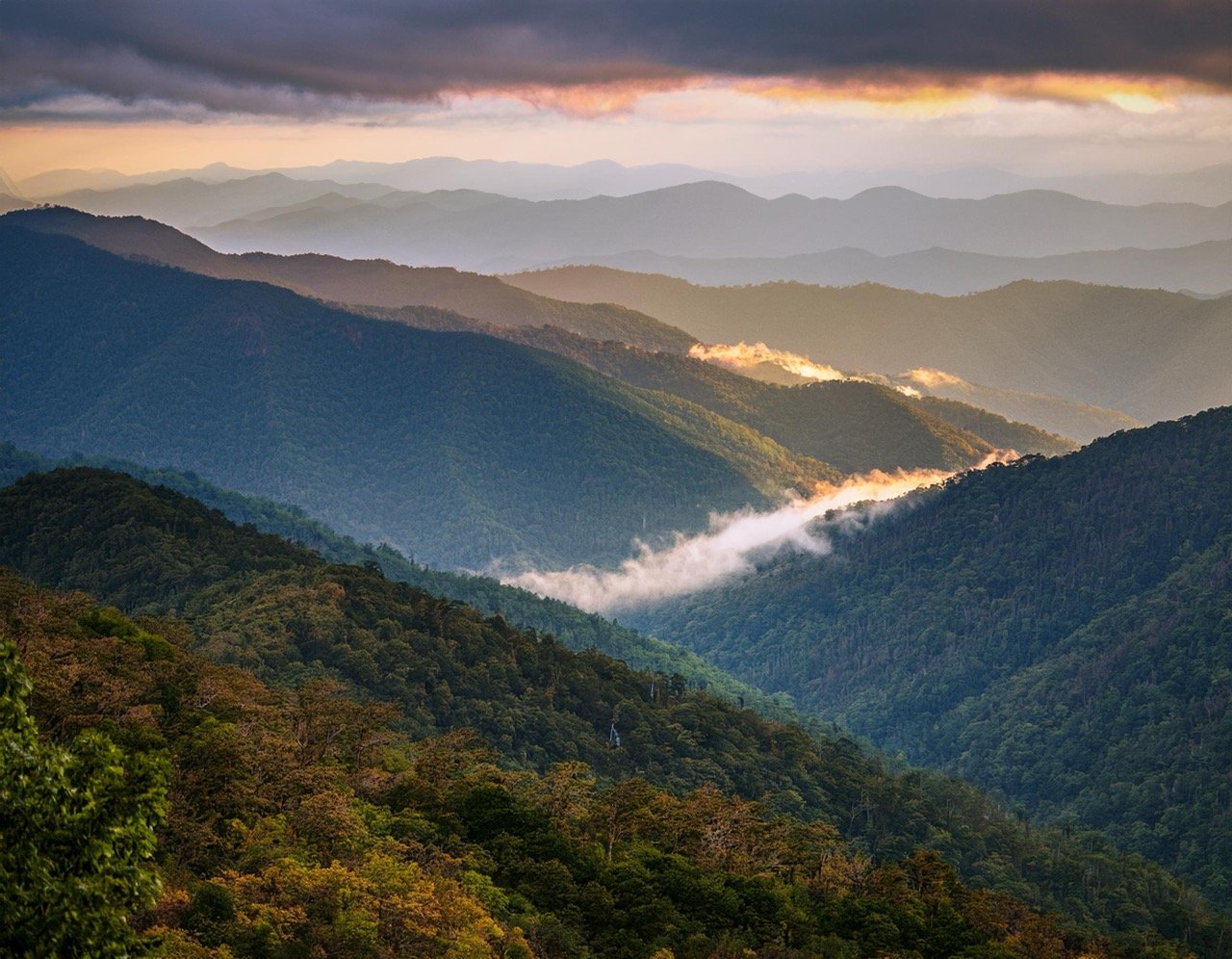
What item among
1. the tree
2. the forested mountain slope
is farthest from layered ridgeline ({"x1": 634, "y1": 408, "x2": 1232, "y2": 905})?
the tree

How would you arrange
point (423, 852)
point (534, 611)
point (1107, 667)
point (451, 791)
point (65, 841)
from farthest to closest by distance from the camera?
point (534, 611) → point (1107, 667) → point (451, 791) → point (423, 852) → point (65, 841)

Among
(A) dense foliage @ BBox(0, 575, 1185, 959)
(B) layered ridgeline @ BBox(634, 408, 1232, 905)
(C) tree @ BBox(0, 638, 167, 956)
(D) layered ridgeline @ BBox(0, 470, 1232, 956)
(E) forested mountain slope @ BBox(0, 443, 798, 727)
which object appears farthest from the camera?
(E) forested mountain slope @ BBox(0, 443, 798, 727)

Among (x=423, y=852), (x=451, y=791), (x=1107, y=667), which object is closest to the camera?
(x=423, y=852)

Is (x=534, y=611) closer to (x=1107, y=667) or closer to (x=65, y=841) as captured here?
(x=1107, y=667)

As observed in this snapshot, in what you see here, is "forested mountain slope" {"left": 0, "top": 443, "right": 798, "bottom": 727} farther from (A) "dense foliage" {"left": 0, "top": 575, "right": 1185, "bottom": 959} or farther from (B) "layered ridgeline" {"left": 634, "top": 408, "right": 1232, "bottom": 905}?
(A) "dense foliage" {"left": 0, "top": 575, "right": 1185, "bottom": 959}

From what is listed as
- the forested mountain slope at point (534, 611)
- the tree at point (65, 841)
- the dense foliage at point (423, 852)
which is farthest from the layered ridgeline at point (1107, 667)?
the tree at point (65, 841)

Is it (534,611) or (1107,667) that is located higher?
(1107,667)

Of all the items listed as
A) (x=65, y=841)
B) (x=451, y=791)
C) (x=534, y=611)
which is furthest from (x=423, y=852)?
(x=534, y=611)

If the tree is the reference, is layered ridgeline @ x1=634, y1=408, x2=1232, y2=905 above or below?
below
